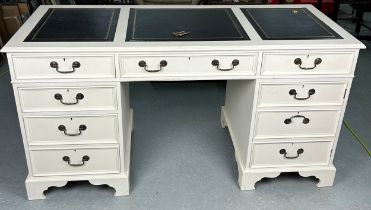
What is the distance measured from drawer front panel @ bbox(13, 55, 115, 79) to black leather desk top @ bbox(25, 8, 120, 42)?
10 cm

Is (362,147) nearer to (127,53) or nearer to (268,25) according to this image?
(268,25)

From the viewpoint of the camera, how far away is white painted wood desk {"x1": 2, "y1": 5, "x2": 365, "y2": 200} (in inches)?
67.3

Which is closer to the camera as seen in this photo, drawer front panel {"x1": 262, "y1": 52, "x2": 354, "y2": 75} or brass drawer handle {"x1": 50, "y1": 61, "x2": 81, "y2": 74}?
brass drawer handle {"x1": 50, "y1": 61, "x2": 81, "y2": 74}

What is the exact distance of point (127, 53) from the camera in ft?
5.58

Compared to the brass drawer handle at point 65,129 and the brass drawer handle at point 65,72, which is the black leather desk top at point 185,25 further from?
the brass drawer handle at point 65,129

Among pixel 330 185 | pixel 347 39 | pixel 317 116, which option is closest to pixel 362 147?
pixel 330 185

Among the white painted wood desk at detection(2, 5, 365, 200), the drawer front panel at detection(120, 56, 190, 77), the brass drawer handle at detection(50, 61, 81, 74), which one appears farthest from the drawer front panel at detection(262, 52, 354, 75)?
the brass drawer handle at detection(50, 61, 81, 74)

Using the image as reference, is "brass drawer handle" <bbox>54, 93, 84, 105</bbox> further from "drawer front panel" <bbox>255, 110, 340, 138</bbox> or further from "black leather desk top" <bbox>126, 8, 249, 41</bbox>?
"drawer front panel" <bbox>255, 110, 340, 138</bbox>

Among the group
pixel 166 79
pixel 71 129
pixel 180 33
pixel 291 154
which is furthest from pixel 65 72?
pixel 291 154

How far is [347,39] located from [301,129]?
466mm

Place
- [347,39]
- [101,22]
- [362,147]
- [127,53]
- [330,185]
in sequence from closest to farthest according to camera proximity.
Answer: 1. [127,53]
2. [347,39]
3. [101,22]
4. [330,185]
5. [362,147]

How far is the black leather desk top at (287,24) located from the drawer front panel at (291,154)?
0.53 m

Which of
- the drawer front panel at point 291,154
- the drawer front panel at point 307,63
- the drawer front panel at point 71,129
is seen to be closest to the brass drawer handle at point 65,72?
the drawer front panel at point 71,129

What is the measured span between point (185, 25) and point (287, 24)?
494 mm
